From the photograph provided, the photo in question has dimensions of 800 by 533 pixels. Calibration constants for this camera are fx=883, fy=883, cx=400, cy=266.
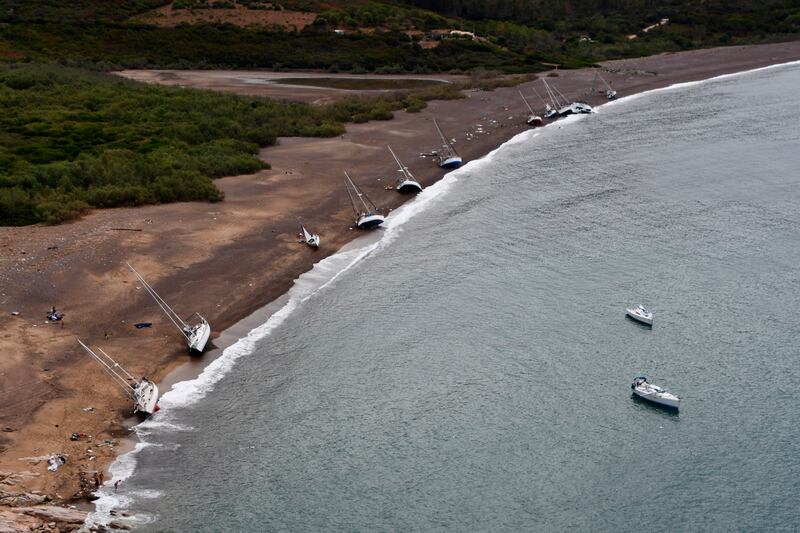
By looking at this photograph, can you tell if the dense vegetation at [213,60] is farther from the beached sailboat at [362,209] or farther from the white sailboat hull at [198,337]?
the white sailboat hull at [198,337]

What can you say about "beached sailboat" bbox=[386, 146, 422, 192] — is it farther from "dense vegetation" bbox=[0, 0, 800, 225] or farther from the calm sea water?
"dense vegetation" bbox=[0, 0, 800, 225]

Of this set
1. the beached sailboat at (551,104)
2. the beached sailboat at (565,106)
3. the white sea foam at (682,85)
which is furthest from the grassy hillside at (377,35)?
the beached sailboat at (565,106)

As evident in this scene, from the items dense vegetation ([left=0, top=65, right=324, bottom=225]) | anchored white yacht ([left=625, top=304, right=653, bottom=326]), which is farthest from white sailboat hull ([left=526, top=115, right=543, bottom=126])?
anchored white yacht ([left=625, top=304, right=653, bottom=326])

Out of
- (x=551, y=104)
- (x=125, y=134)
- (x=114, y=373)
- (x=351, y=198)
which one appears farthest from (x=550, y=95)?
(x=114, y=373)

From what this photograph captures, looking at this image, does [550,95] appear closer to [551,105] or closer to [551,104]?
[551,104]

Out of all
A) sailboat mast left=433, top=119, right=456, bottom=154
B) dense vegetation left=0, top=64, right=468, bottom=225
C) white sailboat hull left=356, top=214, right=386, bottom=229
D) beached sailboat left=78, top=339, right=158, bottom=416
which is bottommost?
beached sailboat left=78, top=339, right=158, bottom=416
